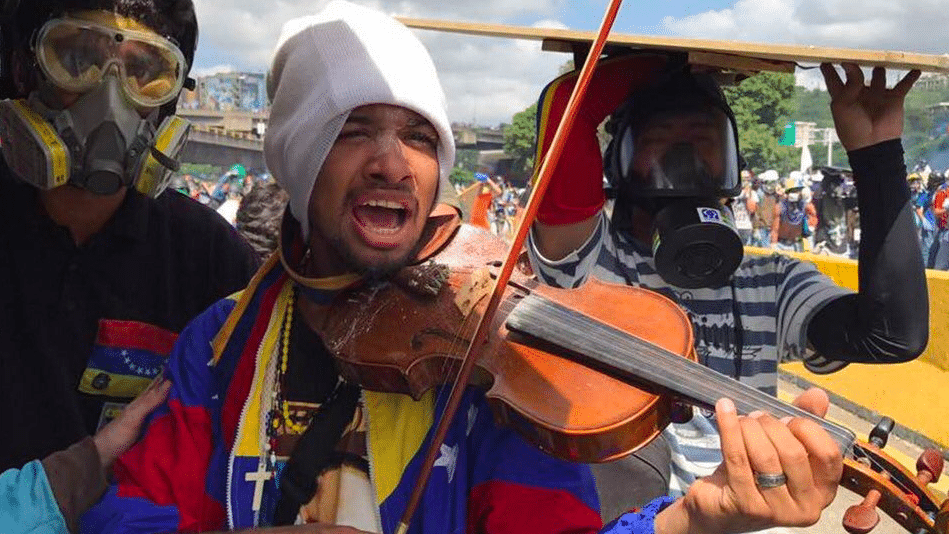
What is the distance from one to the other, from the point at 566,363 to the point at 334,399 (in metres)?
0.42

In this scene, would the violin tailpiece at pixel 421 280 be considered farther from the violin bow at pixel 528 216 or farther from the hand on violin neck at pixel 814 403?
the hand on violin neck at pixel 814 403

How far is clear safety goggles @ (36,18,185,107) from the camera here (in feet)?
6.51

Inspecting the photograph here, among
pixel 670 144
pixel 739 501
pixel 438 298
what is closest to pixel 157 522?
pixel 438 298

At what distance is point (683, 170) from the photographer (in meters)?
2.25

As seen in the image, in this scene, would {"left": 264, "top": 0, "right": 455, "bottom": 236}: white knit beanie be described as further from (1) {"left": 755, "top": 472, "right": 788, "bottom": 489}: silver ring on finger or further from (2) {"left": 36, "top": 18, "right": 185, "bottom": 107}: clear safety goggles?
(1) {"left": 755, "top": 472, "right": 788, "bottom": 489}: silver ring on finger

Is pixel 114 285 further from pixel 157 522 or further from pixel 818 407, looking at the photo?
pixel 818 407

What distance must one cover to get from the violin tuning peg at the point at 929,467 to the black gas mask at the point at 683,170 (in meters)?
0.80

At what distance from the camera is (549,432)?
1348 millimetres

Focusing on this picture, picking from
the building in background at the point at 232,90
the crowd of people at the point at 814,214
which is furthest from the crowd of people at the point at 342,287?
the building in background at the point at 232,90

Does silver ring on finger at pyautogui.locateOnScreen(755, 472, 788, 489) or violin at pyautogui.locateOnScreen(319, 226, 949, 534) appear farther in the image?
violin at pyautogui.locateOnScreen(319, 226, 949, 534)

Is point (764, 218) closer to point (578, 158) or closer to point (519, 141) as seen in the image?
point (578, 158)

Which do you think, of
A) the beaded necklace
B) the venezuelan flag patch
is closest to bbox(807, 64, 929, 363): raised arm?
the beaded necklace

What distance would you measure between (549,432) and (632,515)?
0.19 m

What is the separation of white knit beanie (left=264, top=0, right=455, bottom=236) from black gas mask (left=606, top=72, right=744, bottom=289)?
0.76 metres
